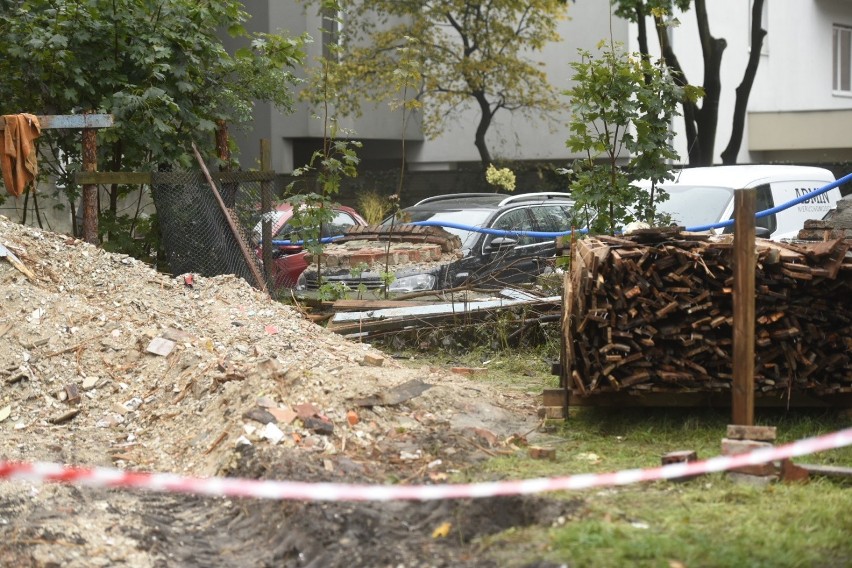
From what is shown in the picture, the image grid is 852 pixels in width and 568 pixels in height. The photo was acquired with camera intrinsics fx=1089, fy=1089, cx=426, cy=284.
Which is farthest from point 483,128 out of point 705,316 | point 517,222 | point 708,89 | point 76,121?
point 705,316

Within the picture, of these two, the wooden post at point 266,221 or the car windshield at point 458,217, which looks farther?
the car windshield at point 458,217

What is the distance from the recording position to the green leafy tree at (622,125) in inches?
410

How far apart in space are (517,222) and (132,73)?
523cm

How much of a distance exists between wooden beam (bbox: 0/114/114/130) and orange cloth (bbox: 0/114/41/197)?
0.35 ft

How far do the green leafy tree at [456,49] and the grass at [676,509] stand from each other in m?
18.7

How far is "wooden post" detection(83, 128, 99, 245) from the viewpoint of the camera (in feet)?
35.8

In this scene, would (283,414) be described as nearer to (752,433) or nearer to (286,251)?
(752,433)

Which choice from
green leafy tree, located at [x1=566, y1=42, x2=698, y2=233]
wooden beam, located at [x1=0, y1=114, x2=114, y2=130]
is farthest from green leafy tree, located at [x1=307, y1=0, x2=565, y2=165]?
green leafy tree, located at [x1=566, y1=42, x2=698, y2=233]

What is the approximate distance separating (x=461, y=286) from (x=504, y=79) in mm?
15652

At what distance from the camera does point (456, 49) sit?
90.0ft

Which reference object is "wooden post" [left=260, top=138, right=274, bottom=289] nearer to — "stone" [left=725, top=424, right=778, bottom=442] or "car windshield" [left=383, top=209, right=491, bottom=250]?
"car windshield" [left=383, top=209, right=491, bottom=250]

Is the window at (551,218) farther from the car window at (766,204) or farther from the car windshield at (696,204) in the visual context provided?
the car window at (766,204)

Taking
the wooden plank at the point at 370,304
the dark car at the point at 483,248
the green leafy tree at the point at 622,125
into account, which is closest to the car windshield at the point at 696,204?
the dark car at the point at 483,248

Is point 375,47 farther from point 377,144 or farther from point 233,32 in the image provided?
point 233,32
